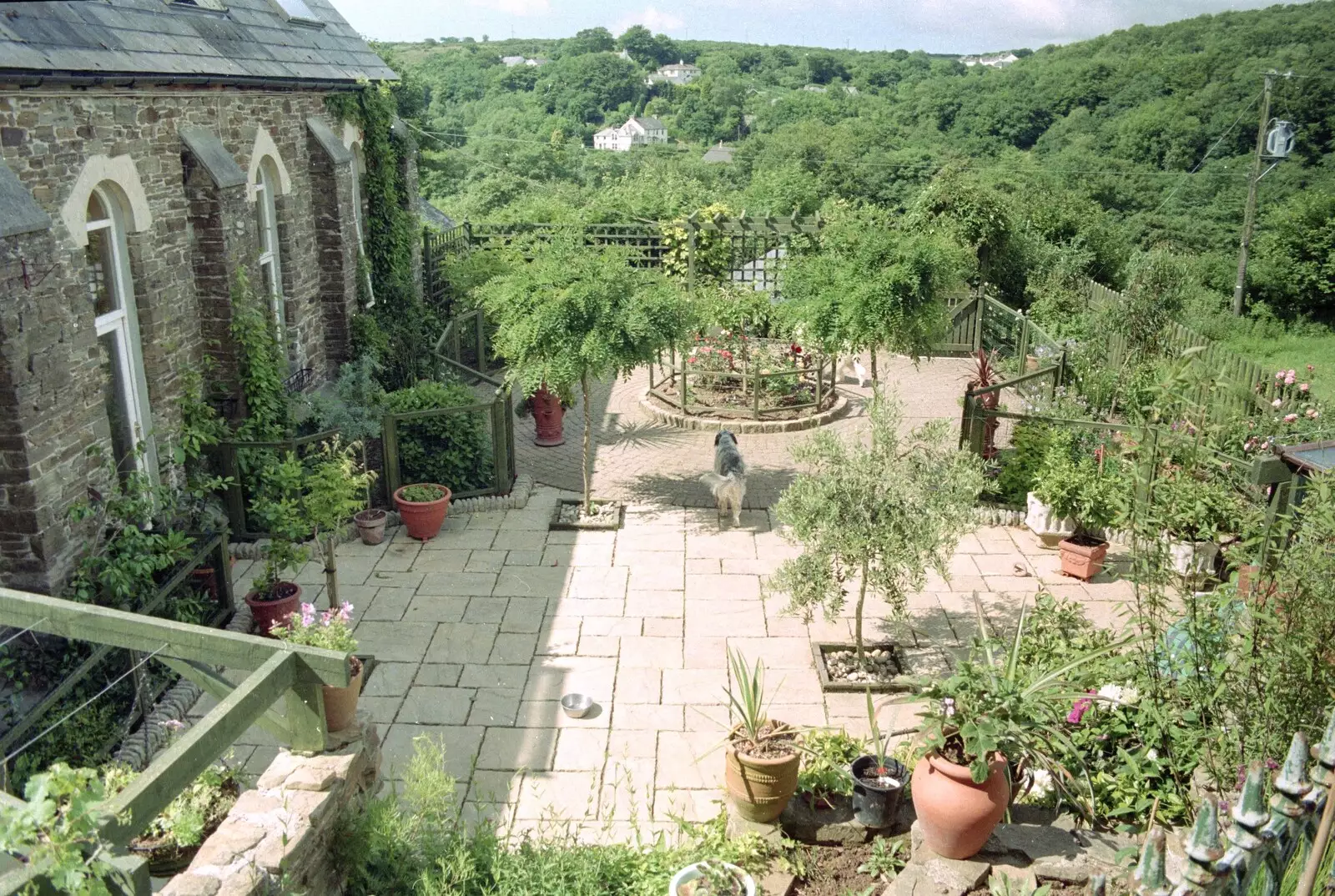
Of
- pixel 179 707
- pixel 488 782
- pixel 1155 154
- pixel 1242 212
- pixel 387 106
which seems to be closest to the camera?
pixel 488 782

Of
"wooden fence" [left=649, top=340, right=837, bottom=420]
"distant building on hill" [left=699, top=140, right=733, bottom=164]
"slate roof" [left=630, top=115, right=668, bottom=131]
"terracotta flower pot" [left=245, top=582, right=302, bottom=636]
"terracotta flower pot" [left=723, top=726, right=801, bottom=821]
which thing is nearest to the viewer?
"terracotta flower pot" [left=723, top=726, right=801, bottom=821]

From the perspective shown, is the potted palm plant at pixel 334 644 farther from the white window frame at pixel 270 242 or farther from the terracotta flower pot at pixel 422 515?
the white window frame at pixel 270 242

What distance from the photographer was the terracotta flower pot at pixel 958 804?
479 centimetres

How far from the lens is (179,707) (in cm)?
686

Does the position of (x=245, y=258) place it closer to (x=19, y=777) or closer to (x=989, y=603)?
(x=19, y=777)

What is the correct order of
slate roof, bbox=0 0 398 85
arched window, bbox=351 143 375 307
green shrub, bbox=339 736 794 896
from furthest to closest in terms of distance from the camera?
arched window, bbox=351 143 375 307 < slate roof, bbox=0 0 398 85 < green shrub, bbox=339 736 794 896

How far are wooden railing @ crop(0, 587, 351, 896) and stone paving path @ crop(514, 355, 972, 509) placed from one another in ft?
20.8

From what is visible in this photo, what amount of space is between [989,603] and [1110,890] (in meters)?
4.26

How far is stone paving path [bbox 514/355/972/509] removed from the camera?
36.6ft

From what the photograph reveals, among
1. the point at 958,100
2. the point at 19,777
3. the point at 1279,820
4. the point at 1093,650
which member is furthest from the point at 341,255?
the point at 958,100

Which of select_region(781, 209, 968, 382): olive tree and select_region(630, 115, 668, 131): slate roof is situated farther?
select_region(630, 115, 668, 131): slate roof

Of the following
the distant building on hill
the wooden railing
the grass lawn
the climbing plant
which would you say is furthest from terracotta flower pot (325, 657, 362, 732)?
the distant building on hill

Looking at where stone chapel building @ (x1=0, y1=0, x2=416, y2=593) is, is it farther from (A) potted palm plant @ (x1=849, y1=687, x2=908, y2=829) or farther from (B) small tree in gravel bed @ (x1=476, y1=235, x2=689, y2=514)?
(A) potted palm plant @ (x1=849, y1=687, x2=908, y2=829)

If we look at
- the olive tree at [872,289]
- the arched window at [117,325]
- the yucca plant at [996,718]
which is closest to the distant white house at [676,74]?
the olive tree at [872,289]
